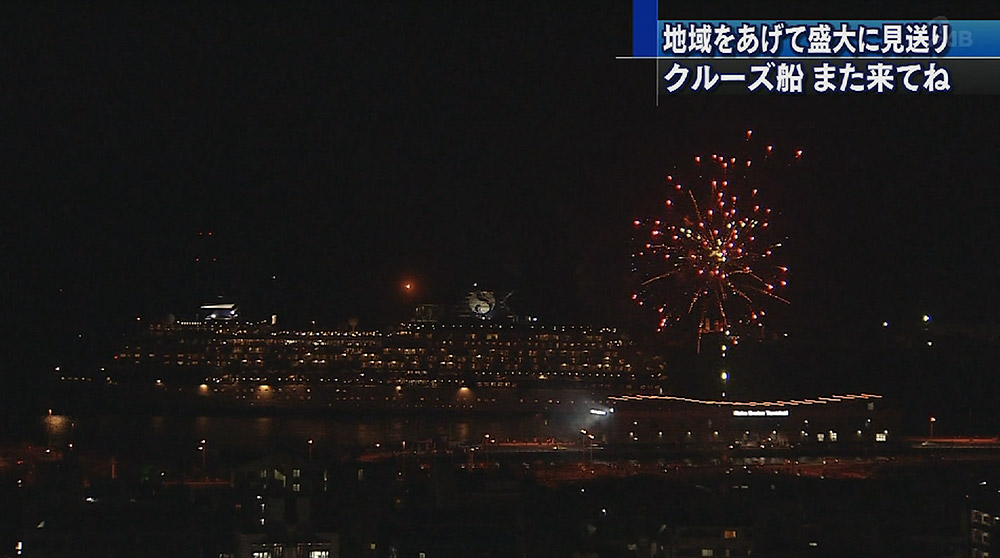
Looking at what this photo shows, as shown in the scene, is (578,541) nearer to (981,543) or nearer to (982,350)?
(981,543)

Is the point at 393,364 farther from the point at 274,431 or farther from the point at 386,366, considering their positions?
the point at 274,431

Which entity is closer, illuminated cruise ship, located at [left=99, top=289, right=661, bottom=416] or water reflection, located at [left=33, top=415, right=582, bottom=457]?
water reflection, located at [left=33, top=415, right=582, bottom=457]

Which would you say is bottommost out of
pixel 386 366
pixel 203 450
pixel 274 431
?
pixel 274 431

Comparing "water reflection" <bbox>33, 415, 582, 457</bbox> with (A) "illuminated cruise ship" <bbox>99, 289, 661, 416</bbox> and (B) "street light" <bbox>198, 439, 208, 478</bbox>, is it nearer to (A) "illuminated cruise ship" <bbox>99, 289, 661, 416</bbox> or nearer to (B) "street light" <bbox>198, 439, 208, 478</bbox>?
(B) "street light" <bbox>198, 439, 208, 478</bbox>

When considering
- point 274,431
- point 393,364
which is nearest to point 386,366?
point 393,364

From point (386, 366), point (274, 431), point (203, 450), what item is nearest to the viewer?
point (203, 450)

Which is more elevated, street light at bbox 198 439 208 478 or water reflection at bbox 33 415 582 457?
street light at bbox 198 439 208 478

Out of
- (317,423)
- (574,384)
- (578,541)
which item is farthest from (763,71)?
(574,384)

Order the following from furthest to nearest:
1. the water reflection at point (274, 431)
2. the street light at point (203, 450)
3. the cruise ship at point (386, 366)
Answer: the cruise ship at point (386, 366) < the water reflection at point (274, 431) < the street light at point (203, 450)

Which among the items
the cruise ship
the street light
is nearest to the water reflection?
the street light

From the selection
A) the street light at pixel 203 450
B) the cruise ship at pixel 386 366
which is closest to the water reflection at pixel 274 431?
the street light at pixel 203 450

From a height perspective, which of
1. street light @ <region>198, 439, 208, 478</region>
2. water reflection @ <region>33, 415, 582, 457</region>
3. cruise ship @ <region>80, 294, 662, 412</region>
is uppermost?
cruise ship @ <region>80, 294, 662, 412</region>

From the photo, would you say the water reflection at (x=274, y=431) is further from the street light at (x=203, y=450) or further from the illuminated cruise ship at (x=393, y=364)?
the illuminated cruise ship at (x=393, y=364)
